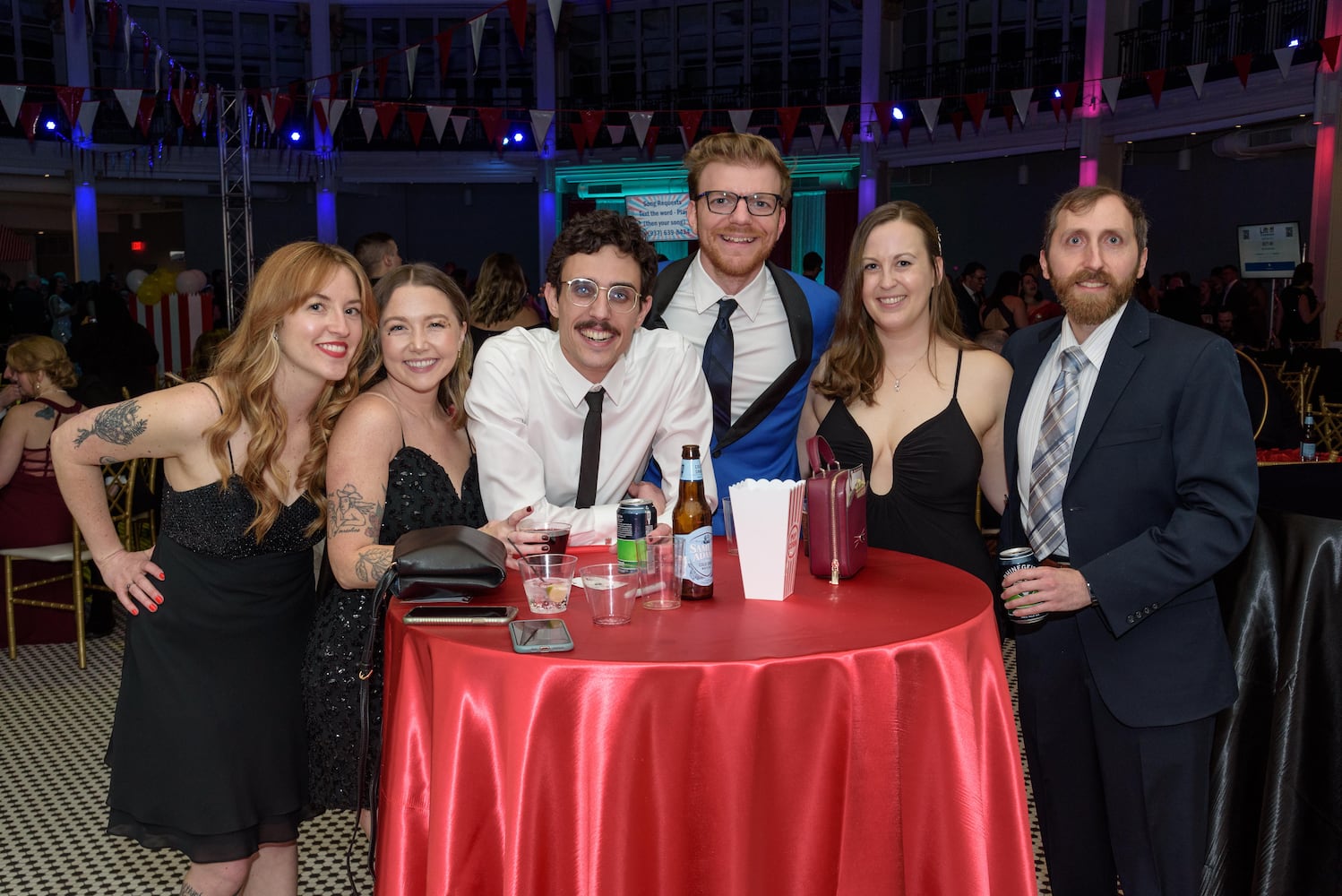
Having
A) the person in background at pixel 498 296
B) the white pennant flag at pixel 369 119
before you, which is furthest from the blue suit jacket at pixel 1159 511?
the white pennant flag at pixel 369 119

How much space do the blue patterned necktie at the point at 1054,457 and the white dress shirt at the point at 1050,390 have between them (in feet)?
0.04

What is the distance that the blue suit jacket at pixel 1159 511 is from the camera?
1.87 meters

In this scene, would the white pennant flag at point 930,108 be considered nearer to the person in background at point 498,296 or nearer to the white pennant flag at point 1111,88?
the white pennant flag at point 1111,88

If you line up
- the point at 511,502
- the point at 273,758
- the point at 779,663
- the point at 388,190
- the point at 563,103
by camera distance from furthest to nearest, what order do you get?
1. the point at 388,190
2. the point at 563,103
3. the point at 511,502
4. the point at 273,758
5. the point at 779,663


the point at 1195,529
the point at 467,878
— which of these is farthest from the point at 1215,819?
the point at 467,878

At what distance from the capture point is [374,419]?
2.04 meters

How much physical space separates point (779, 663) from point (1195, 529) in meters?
0.84

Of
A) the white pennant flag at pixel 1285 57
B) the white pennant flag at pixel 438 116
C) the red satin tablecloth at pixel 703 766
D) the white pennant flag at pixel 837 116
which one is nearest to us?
the red satin tablecloth at pixel 703 766

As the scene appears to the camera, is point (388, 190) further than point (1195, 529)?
Yes

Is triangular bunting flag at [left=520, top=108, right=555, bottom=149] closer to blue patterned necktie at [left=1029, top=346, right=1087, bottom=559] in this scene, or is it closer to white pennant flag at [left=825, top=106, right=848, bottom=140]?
white pennant flag at [left=825, top=106, right=848, bottom=140]

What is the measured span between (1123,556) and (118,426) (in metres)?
1.81

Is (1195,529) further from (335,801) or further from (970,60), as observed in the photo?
(970,60)

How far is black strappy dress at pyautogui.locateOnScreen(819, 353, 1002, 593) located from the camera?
7.71ft

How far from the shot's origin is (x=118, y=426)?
1983 millimetres
